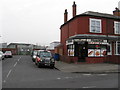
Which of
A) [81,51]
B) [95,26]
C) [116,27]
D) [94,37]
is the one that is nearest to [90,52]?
[81,51]

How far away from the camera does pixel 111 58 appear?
23984 millimetres

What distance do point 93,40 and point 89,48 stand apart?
46.5 inches

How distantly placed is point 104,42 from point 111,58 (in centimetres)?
238

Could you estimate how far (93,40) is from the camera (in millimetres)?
23984

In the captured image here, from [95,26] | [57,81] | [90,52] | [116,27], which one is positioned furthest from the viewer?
[116,27]

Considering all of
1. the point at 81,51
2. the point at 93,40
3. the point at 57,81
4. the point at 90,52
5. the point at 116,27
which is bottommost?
the point at 57,81

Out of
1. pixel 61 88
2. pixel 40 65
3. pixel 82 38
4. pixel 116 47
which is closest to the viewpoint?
pixel 61 88

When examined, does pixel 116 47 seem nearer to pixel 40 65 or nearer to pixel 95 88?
pixel 40 65

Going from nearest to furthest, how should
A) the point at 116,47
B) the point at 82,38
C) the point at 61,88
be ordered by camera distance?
the point at 61,88 < the point at 82,38 < the point at 116,47

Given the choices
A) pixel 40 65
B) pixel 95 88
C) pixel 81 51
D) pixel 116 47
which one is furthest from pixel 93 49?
pixel 95 88

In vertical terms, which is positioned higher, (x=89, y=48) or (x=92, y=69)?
(x=89, y=48)

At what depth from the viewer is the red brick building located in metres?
24.0

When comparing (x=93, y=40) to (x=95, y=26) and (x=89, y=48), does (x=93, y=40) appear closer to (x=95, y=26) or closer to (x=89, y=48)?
(x=89, y=48)

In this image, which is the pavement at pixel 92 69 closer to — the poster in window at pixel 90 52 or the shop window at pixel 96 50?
the poster in window at pixel 90 52
